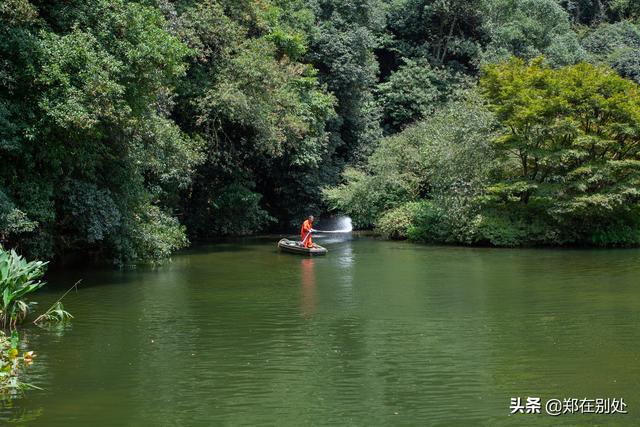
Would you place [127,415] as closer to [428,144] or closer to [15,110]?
[15,110]

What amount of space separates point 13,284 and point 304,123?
2110 cm

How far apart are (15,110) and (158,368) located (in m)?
9.18

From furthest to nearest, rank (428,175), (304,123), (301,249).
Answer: (428,175)
(304,123)
(301,249)

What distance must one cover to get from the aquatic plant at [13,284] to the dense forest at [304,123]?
3.86m

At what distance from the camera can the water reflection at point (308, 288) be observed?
576 inches

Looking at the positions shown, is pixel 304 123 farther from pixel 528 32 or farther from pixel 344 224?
pixel 528 32

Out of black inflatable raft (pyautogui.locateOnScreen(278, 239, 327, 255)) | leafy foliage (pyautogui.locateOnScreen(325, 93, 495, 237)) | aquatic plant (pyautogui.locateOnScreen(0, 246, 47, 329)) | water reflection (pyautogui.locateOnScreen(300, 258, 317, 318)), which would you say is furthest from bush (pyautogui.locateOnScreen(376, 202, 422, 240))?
aquatic plant (pyautogui.locateOnScreen(0, 246, 47, 329))

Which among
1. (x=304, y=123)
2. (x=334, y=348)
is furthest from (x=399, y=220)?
(x=334, y=348)

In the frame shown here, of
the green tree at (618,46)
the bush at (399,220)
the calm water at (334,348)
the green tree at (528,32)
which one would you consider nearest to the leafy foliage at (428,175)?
the bush at (399,220)

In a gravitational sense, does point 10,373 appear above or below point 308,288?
above

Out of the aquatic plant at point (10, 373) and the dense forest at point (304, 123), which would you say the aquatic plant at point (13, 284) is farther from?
the dense forest at point (304, 123)

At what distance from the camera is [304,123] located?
31.9m

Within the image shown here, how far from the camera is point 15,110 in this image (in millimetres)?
16531

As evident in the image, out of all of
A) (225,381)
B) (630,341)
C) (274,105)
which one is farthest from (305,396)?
(274,105)
